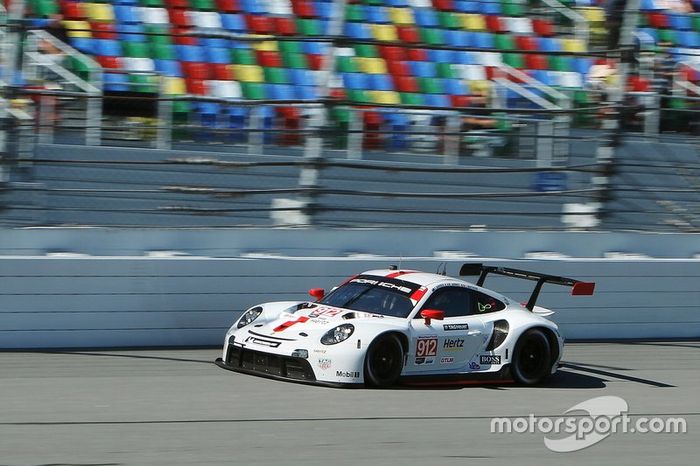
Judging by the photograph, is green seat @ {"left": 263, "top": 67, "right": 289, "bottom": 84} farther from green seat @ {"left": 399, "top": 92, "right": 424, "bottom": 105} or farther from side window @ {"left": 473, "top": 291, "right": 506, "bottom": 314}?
side window @ {"left": 473, "top": 291, "right": 506, "bottom": 314}

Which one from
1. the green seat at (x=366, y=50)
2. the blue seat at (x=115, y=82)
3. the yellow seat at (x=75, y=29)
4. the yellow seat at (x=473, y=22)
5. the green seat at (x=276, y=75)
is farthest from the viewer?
the yellow seat at (x=473, y=22)

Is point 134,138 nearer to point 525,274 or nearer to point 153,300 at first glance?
point 153,300

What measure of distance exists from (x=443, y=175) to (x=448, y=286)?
97.2 inches

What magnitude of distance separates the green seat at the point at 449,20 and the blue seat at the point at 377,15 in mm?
688

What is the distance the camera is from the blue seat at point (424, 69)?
39.8ft

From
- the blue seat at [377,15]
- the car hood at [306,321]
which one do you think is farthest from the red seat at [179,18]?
the car hood at [306,321]

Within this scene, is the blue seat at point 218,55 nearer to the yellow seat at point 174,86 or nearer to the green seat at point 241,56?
the green seat at point 241,56

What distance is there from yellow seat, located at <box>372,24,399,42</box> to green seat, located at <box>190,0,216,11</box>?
84.5 inches

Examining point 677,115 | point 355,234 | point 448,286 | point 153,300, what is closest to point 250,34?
point 355,234

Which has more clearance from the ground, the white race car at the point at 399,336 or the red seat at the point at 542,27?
the red seat at the point at 542,27

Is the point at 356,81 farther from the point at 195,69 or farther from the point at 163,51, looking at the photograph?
the point at 163,51

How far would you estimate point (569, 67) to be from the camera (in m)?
12.5

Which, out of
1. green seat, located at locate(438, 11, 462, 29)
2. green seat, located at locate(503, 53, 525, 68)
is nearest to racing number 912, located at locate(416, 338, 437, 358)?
green seat, located at locate(503, 53, 525, 68)

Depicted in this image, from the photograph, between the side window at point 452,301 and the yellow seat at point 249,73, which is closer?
the side window at point 452,301
